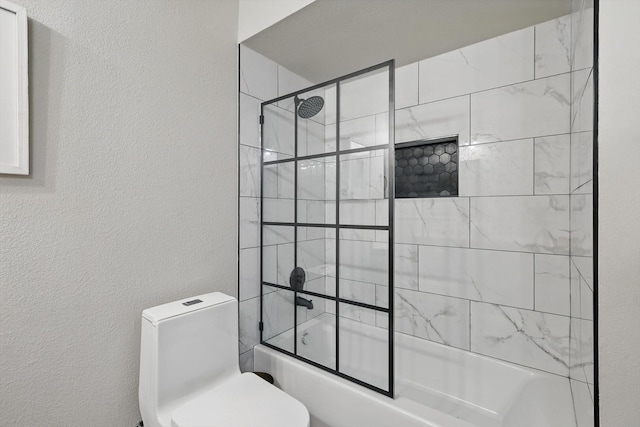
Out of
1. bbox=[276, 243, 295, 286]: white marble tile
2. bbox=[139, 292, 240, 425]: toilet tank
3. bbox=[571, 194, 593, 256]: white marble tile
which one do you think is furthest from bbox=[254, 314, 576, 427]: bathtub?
bbox=[571, 194, 593, 256]: white marble tile

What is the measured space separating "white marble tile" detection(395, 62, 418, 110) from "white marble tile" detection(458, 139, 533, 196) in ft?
1.65

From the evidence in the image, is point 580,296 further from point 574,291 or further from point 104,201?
point 104,201

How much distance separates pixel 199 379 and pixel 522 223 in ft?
5.99

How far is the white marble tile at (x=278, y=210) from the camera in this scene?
5.77 feet

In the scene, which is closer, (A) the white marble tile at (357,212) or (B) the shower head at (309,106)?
(A) the white marble tile at (357,212)

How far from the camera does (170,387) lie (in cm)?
124

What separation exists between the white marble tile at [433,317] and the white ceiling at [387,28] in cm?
156

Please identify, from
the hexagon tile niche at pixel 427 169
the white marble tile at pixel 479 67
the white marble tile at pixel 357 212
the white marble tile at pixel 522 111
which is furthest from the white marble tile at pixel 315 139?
the white marble tile at pixel 522 111

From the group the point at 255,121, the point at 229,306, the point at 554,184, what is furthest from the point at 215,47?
the point at 554,184

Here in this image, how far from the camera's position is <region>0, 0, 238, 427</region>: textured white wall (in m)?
1.06

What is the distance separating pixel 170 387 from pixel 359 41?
6.62 ft

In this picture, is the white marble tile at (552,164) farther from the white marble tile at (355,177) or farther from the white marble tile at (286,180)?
the white marble tile at (286,180)

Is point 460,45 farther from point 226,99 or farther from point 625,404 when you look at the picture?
point 625,404

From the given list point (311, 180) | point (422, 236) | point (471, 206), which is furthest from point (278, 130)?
point (471, 206)
